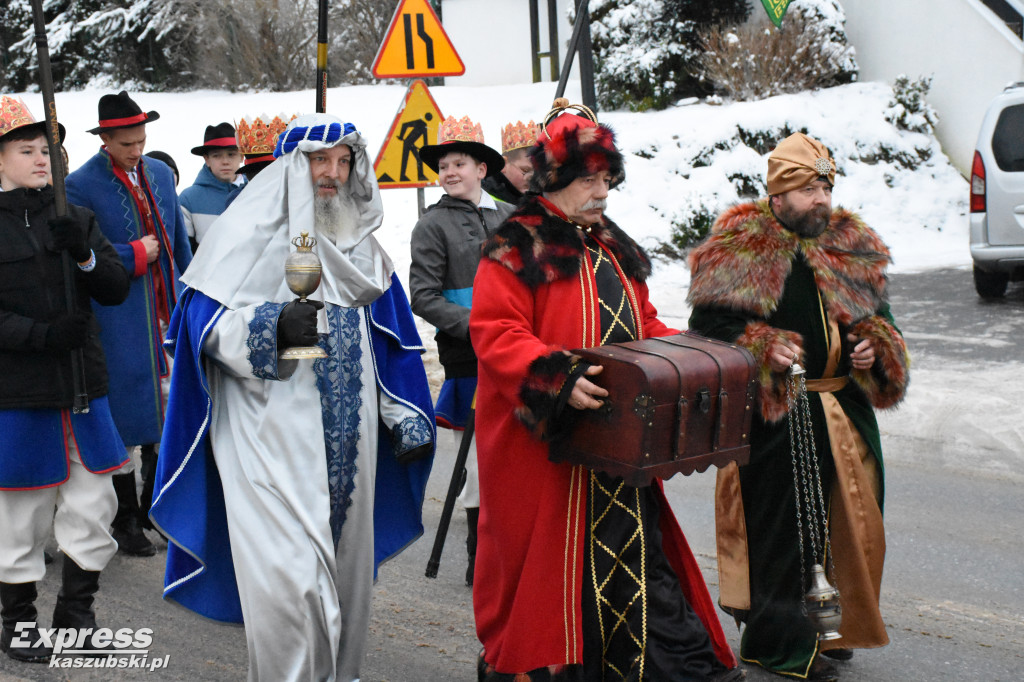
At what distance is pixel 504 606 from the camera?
3.70m

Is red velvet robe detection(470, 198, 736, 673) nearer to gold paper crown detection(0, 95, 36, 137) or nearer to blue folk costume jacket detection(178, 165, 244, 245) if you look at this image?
gold paper crown detection(0, 95, 36, 137)

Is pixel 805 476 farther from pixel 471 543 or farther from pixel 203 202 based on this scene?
pixel 203 202

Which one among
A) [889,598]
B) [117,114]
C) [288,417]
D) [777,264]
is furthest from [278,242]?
[889,598]

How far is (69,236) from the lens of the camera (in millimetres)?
4512

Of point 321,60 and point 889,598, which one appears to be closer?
point 321,60

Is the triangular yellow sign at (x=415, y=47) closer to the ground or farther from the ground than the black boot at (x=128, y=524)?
farther from the ground

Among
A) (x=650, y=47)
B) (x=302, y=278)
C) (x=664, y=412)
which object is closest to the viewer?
(x=664, y=412)

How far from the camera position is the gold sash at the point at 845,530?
4.18 meters

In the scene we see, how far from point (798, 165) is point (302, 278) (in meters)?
1.94

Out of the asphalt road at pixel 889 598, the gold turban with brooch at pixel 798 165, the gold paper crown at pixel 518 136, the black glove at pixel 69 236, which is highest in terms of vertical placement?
the gold paper crown at pixel 518 136

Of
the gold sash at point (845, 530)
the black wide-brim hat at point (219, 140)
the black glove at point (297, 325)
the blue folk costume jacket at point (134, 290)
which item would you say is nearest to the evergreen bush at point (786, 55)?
the black wide-brim hat at point (219, 140)

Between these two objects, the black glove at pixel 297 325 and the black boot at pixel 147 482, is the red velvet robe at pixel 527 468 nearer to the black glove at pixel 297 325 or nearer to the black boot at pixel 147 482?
the black glove at pixel 297 325

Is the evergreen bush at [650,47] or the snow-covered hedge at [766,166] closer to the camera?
the snow-covered hedge at [766,166]

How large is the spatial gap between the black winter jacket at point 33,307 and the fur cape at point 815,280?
8.49 ft
